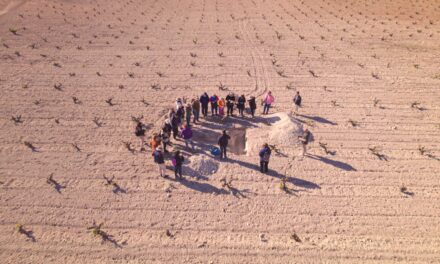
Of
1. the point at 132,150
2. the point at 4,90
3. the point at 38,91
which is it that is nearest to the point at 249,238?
the point at 132,150

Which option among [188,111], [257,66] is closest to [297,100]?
[188,111]

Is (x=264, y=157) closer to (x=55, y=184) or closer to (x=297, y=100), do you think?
(x=297, y=100)

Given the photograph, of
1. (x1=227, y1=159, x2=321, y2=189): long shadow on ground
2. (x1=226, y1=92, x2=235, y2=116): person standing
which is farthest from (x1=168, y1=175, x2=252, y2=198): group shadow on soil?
(x1=226, y1=92, x2=235, y2=116): person standing

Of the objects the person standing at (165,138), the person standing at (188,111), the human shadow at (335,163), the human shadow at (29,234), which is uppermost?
the person standing at (188,111)

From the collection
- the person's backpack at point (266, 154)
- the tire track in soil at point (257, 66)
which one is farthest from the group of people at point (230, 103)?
the person's backpack at point (266, 154)

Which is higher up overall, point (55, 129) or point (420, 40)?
point (420, 40)

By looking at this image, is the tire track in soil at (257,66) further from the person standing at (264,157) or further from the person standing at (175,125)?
the person standing at (264,157)

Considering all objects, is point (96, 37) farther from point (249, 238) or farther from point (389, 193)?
point (389, 193)
